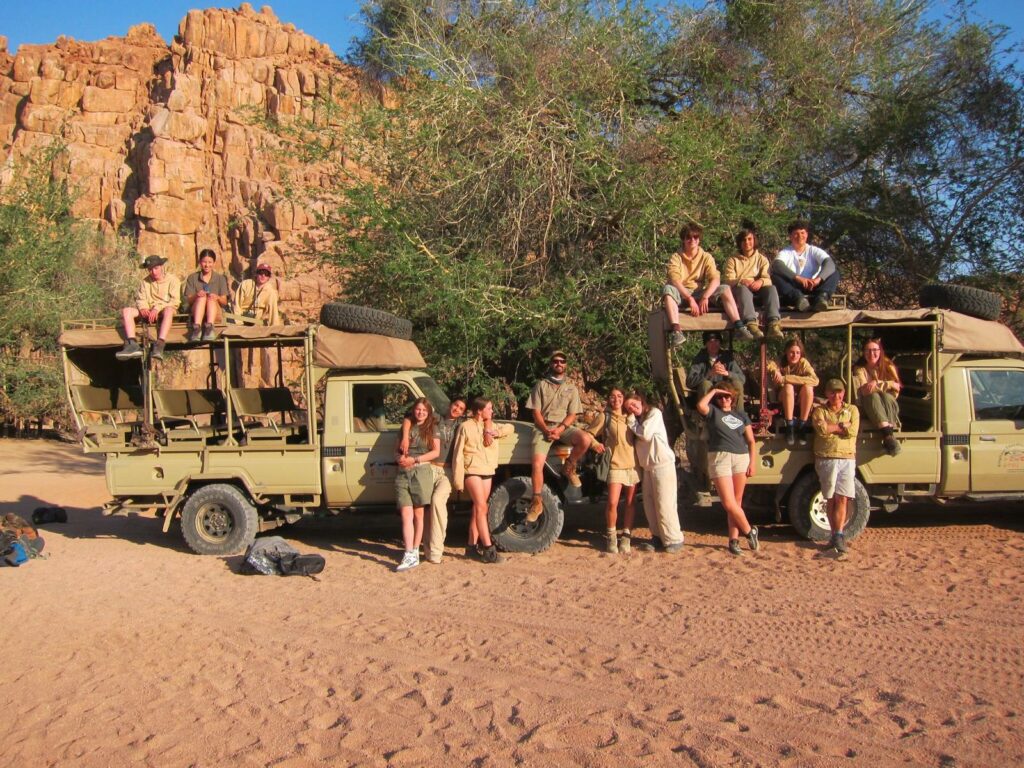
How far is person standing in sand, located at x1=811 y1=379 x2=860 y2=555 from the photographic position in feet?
24.9

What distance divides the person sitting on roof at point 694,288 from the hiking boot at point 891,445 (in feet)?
5.05

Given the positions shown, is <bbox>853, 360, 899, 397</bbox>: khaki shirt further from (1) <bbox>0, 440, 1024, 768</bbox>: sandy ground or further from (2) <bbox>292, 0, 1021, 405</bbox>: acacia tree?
(2) <bbox>292, 0, 1021, 405</bbox>: acacia tree

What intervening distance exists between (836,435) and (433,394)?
3935mm

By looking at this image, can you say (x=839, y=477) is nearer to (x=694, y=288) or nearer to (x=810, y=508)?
(x=810, y=508)

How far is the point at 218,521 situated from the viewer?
28.0 ft

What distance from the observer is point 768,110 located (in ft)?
44.1

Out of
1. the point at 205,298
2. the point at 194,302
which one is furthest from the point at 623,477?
the point at 194,302

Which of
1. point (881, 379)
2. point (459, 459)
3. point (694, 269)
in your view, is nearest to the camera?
point (459, 459)

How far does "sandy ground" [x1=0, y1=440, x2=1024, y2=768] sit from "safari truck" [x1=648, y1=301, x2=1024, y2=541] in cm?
47

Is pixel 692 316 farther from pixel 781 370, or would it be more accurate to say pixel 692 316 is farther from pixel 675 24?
pixel 675 24

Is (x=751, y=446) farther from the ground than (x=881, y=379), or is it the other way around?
(x=881, y=379)

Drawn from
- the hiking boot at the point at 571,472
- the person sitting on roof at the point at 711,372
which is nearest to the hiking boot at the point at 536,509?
the hiking boot at the point at 571,472

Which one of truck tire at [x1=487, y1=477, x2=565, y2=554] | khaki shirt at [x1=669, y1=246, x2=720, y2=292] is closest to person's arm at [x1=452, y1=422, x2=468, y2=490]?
truck tire at [x1=487, y1=477, x2=565, y2=554]

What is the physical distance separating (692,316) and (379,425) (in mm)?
3329
